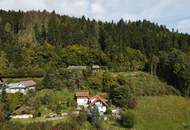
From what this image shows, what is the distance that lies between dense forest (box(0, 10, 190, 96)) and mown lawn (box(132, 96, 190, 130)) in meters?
7.45

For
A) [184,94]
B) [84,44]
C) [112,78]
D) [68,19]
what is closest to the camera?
[112,78]

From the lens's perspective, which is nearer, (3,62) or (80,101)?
(80,101)

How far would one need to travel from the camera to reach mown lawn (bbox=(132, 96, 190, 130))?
52566 millimetres

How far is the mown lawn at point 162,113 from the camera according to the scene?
52566mm

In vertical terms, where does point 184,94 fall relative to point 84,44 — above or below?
below

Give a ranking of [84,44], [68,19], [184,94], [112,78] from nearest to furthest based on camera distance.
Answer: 1. [112,78]
2. [184,94]
3. [84,44]
4. [68,19]

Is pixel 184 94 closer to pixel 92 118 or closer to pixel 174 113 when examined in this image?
pixel 174 113

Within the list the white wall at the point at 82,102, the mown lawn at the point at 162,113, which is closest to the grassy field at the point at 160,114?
the mown lawn at the point at 162,113

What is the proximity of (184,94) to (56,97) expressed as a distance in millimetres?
21684

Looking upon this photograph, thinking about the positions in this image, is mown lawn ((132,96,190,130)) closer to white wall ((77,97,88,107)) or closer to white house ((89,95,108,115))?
white house ((89,95,108,115))

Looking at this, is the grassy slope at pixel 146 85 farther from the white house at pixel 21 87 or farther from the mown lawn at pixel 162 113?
the white house at pixel 21 87

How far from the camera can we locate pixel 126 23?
10288 cm

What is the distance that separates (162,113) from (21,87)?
19197 mm

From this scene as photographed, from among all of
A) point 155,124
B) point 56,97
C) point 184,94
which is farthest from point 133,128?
point 184,94
